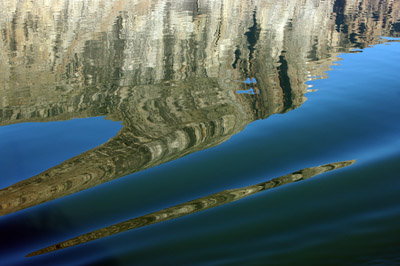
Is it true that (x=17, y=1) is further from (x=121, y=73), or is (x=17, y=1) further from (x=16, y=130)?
(x=16, y=130)

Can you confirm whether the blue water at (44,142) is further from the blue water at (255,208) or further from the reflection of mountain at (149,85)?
the reflection of mountain at (149,85)

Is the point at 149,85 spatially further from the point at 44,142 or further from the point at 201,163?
the point at 201,163

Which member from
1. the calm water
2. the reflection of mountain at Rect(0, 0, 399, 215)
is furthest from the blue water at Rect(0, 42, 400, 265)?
the reflection of mountain at Rect(0, 0, 399, 215)

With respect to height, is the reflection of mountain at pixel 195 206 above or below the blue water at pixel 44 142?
below

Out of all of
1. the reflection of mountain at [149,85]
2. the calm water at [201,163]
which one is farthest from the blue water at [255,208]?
the reflection of mountain at [149,85]

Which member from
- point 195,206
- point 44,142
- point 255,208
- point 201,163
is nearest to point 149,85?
point 44,142

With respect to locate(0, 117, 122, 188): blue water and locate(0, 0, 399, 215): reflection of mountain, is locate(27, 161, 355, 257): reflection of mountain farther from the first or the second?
locate(0, 117, 122, 188): blue water

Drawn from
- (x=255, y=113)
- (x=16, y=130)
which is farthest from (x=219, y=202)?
(x=16, y=130)
